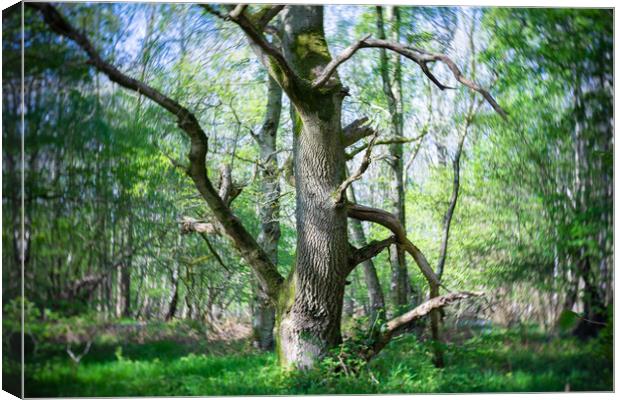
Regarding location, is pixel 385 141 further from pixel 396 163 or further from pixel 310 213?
pixel 310 213

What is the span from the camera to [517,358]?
20.9ft

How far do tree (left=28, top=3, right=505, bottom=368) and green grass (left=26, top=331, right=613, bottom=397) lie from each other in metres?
0.20

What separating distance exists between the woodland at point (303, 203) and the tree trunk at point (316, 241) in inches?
0.6

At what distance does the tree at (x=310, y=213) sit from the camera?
5.96m

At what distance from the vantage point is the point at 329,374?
234 inches

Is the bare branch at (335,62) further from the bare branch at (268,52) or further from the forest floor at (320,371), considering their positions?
the forest floor at (320,371)

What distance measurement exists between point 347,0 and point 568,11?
1.58 m

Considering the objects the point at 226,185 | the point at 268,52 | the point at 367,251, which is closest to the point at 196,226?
the point at 226,185

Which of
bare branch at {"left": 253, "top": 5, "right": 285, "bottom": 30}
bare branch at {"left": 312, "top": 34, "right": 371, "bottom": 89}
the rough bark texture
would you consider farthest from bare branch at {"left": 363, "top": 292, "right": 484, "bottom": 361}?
bare branch at {"left": 253, "top": 5, "right": 285, "bottom": 30}

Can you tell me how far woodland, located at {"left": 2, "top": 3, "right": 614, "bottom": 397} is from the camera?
5723 mm

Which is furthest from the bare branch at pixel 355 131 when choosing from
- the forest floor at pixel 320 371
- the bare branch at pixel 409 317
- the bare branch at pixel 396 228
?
the forest floor at pixel 320 371

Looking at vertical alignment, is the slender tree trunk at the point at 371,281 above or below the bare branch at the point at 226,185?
below

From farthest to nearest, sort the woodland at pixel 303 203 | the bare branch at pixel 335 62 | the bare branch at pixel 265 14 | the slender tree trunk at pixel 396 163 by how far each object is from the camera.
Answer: the slender tree trunk at pixel 396 163 → the bare branch at pixel 265 14 → the woodland at pixel 303 203 → the bare branch at pixel 335 62

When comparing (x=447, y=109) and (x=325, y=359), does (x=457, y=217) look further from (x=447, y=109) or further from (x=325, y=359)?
(x=325, y=359)
